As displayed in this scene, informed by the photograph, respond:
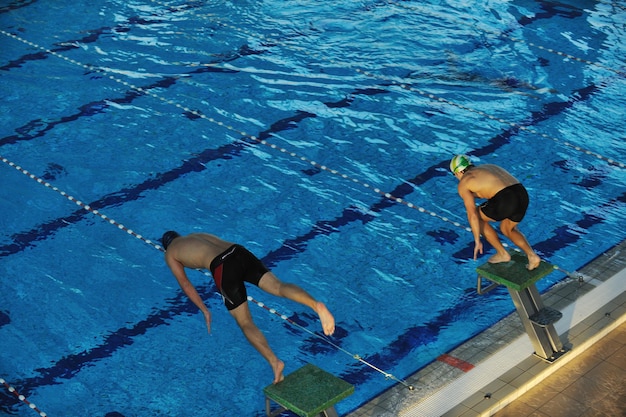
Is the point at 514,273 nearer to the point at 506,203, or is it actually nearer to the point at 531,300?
the point at 531,300

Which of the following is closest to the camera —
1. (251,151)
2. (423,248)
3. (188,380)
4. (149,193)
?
(188,380)

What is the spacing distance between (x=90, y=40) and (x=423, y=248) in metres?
5.56

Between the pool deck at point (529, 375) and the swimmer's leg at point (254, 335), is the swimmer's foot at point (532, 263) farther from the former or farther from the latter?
the swimmer's leg at point (254, 335)

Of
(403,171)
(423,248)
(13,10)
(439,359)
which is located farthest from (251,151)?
(13,10)

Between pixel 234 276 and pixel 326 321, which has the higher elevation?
pixel 326 321

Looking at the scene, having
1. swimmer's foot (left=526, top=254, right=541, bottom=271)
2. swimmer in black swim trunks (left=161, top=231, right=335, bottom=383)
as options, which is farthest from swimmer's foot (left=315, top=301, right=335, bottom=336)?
swimmer's foot (left=526, top=254, right=541, bottom=271)

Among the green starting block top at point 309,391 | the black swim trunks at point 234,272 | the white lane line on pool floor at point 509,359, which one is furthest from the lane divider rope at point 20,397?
the white lane line on pool floor at point 509,359

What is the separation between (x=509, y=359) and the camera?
5.68 metres

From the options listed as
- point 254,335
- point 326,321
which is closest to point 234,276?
point 254,335

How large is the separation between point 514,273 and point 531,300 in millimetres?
257

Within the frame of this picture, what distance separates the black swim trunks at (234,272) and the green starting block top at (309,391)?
2.23 feet

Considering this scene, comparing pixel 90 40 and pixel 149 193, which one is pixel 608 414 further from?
pixel 90 40

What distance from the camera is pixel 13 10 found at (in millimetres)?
11805

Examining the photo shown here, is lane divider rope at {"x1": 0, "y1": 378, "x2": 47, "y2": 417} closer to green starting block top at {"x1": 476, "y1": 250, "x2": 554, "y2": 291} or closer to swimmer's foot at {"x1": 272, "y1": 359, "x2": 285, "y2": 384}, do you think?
swimmer's foot at {"x1": 272, "y1": 359, "x2": 285, "y2": 384}
